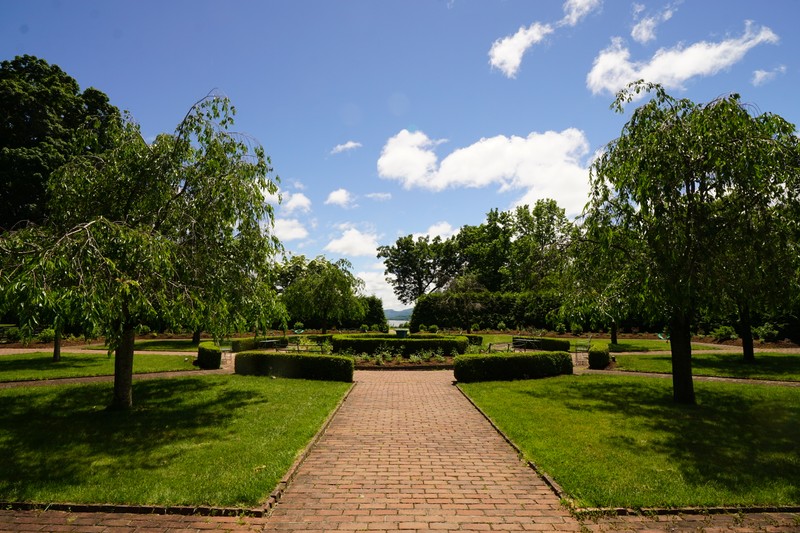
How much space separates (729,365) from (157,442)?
19621 mm

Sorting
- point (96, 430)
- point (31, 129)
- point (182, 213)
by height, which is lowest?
point (96, 430)

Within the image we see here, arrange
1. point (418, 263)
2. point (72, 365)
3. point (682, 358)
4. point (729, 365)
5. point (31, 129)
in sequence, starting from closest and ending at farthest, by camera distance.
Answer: point (682, 358), point (729, 365), point (72, 365), point (31, 129), point (418, 263)

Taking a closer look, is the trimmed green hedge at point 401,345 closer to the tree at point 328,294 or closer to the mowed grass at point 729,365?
the mowed grass at point 729,365

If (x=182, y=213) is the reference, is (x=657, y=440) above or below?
below

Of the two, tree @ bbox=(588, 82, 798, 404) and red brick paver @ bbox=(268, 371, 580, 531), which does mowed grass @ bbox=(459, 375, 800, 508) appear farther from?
tree @ bbox=(588, 82, 798, 404)

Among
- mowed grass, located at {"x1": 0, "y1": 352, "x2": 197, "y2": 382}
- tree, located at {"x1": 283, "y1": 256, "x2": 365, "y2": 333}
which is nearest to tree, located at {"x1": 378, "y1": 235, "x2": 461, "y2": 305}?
tree, located at {"x1": 283, "y1": 256, "x2": 365, "y2": 333}

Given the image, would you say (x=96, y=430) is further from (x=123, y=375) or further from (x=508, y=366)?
(x=508, y=366)

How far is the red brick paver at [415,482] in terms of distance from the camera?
16.0 feet

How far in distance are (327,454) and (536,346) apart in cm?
1833

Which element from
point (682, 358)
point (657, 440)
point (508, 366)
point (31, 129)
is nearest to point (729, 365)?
point (682, 358)

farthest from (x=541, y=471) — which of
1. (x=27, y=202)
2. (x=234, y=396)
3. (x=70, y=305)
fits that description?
(x=27, y=202)

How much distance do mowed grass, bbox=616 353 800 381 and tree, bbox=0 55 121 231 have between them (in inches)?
962

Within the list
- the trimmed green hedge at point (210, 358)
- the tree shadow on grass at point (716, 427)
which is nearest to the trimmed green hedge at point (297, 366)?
the trimmed green hedge at point (210, 358)

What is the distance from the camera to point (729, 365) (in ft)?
56.2
